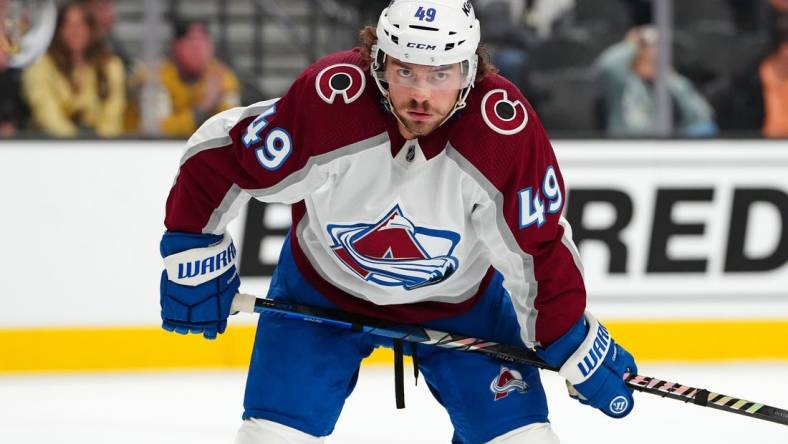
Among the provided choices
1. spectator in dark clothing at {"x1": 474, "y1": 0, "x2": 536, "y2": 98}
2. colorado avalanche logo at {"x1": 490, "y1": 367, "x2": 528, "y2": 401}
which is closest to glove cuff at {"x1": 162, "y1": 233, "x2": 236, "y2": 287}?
colorado avalanche logo at {"x1": 490, "y1": 367, "x2": 528, "y2": 401}

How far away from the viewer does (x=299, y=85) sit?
2188 mm

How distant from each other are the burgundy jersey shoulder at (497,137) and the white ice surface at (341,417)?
4.62ft

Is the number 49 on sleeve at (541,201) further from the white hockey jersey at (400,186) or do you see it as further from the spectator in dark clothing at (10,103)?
the spectator in dark clothing at (10,103)

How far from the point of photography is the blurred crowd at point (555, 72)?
4.15 m

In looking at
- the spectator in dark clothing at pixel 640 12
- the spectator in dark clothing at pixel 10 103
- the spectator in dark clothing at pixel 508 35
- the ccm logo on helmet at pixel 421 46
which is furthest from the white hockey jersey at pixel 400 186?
the spectator in dark clothing at pixel 640 12

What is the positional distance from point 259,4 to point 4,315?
1534mm

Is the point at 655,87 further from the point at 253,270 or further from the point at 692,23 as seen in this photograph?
the point at 253,270

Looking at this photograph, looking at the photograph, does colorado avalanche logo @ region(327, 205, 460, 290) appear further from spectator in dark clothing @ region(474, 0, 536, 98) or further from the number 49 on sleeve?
spectator in dark clothing @ region(474, 0, 536, 98)

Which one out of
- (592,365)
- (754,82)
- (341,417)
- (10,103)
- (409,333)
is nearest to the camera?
(592,365)

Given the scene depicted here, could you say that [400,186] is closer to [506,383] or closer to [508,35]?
[506,383]

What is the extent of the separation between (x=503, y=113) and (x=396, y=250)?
34 centimetres

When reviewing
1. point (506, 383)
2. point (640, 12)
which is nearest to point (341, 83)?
point (506, 383)

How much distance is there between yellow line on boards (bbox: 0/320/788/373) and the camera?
4.09 m

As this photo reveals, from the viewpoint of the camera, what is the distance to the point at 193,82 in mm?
4324
